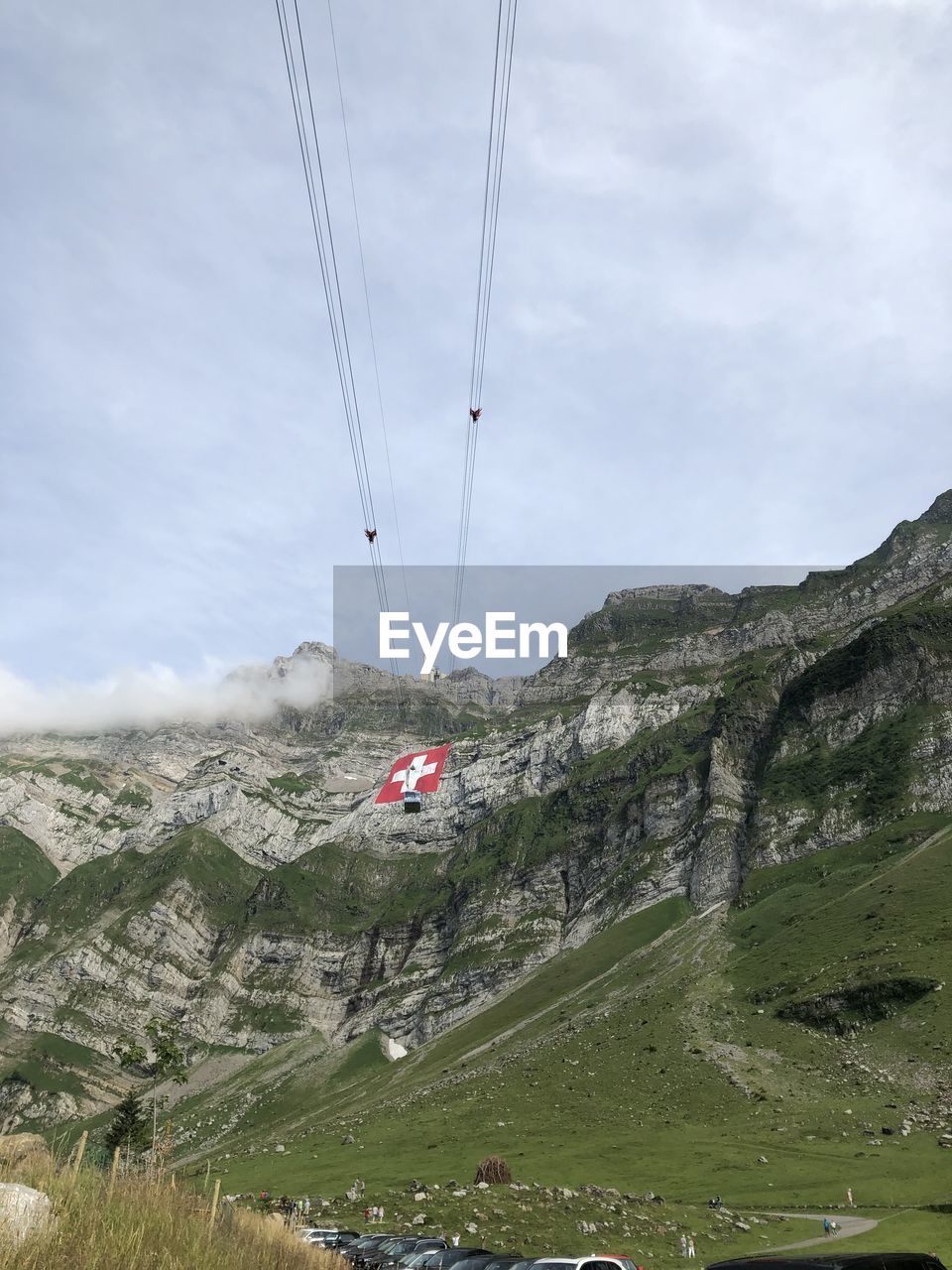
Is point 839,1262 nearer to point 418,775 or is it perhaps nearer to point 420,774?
point 418,775

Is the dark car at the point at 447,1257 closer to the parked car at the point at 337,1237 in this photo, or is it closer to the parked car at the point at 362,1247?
the parked car at the point at 362,1247

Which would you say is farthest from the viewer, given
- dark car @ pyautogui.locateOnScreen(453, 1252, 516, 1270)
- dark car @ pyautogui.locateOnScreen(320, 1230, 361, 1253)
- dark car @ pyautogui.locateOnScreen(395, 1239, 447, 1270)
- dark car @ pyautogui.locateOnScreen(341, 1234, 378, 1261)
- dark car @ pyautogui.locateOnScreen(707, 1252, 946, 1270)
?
dark car @ pyautogui.locateOnScreen(320, 1230, 361, 1253)

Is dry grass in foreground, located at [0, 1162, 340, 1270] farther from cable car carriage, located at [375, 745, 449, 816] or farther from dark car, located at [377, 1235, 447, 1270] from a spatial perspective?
cable car carriage, located at [375, 745, 449, 816]

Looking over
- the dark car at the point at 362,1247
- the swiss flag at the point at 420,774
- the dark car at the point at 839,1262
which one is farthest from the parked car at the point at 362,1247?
the swiss flag at the point at 420,774

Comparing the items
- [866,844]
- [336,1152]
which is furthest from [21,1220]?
[866,844]

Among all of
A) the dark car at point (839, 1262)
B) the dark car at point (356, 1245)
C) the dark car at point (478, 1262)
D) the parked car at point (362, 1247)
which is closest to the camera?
the dark car at point (839, 1262)

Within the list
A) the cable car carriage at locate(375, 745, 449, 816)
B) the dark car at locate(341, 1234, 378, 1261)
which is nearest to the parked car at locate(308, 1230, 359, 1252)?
the dark car at locate(341, 1234, 378, 1261)
